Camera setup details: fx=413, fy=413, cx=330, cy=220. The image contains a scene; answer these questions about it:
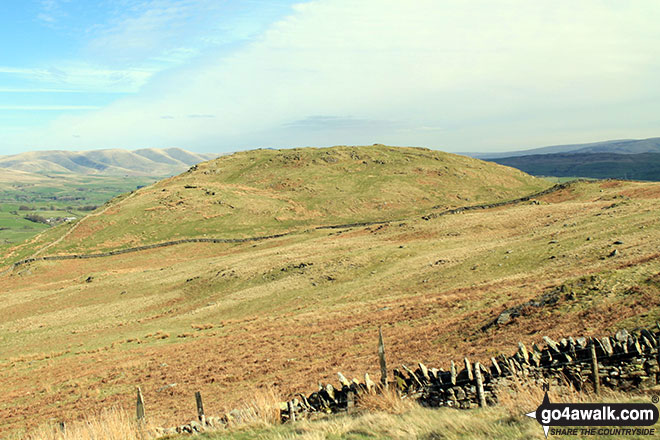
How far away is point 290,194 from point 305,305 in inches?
3229

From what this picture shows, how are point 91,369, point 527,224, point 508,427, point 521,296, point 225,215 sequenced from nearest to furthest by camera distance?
point 508,427
point 521,296
point 91,369
point 527,224
point 225,215

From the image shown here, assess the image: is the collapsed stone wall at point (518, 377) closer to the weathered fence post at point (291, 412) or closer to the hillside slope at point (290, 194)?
the weathered fence post at point (291, 412)

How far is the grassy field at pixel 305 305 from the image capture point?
1991 cm

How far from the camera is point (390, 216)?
10156cm

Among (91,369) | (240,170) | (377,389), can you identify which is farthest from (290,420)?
(240,170)

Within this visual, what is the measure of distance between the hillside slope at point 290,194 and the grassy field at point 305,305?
887cm

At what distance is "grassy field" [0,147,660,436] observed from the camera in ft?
65.3

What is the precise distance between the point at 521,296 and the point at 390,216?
77081 millimetres

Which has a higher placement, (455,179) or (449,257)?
(455,179)

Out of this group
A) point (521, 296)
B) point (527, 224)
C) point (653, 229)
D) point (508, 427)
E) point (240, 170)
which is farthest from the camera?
point (240, 170)

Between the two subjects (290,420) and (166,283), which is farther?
(166,283)

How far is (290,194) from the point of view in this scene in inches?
4609

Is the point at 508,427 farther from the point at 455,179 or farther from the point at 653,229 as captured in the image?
the point at 455,179

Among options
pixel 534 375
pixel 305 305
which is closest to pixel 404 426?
pixel 534 375
